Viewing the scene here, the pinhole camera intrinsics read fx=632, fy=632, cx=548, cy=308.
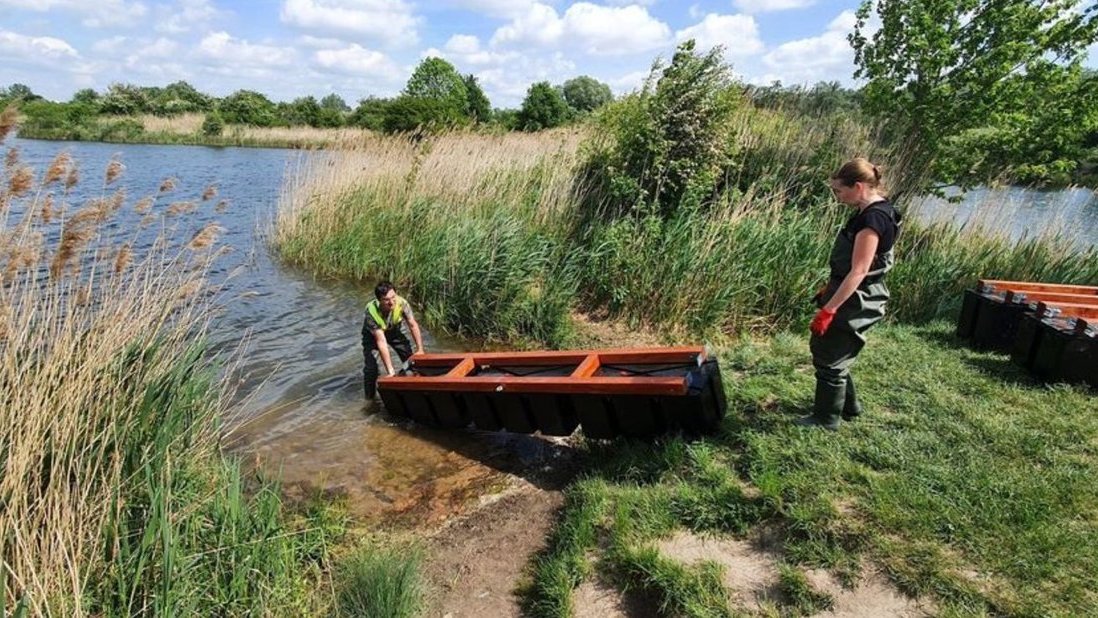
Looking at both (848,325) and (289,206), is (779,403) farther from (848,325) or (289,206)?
(289,206)

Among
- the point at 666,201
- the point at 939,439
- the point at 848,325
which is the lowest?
the point at 939,439

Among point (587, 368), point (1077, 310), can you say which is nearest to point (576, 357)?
point (587, 368)

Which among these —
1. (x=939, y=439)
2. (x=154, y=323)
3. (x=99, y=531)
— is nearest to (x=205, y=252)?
(x=154, y=323)

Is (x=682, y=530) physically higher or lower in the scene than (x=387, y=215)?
lower

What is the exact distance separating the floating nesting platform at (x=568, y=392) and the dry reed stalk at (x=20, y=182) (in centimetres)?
309

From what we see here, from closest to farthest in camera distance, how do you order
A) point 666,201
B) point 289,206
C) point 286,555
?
point 286,555 → point 666,201 → point 289,206

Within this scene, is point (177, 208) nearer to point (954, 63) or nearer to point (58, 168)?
point (58, 168)

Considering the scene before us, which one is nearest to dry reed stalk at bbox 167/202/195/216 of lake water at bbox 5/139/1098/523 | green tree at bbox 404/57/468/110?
lake water at bbox 5/139/1098/523

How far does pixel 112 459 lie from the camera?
2977 millimetres

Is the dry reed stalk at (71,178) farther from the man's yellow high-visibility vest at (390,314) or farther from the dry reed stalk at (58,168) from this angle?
the man's yellow high-visibility vest at (390,314)

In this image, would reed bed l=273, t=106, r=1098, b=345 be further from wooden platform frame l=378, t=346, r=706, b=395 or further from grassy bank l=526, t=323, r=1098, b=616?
grassy bank l=526, t=323, r=1098, b=616

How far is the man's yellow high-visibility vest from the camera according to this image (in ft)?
20.8

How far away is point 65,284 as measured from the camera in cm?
371

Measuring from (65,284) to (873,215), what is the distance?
188 inches
